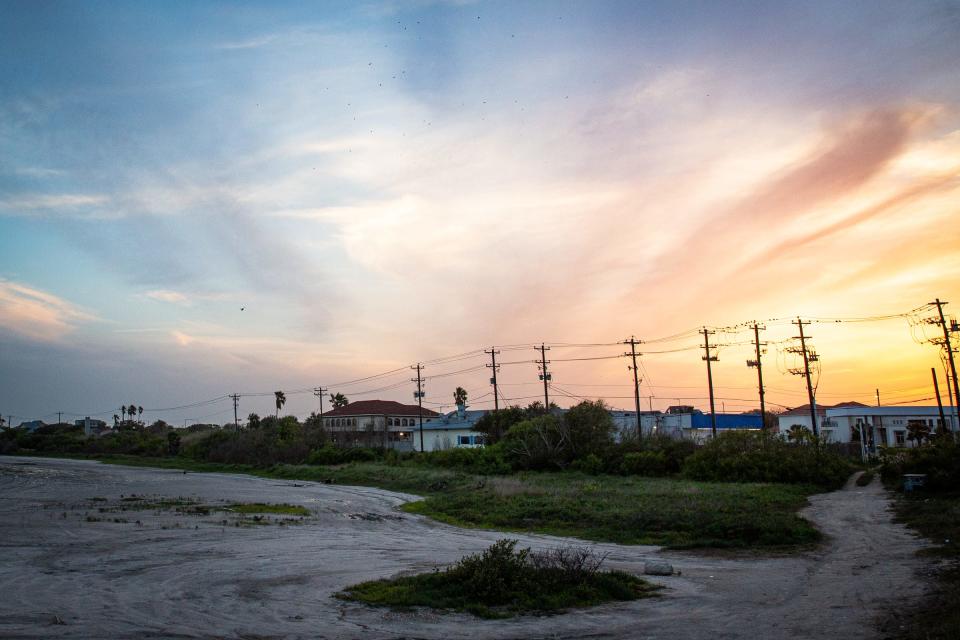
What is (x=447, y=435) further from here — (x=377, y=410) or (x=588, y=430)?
(x=588, y=430)

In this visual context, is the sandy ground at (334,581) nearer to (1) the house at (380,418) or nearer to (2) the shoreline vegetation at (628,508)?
(2) the shoreline vegetation at (628,508)

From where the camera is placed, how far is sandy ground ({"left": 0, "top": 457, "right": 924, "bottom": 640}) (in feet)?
32.8

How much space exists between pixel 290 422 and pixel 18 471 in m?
30.9

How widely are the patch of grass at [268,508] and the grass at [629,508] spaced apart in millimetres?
5141

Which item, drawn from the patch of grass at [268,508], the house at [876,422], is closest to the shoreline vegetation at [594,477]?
the patch of grass at [268,508]

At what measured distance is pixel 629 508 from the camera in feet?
84.5

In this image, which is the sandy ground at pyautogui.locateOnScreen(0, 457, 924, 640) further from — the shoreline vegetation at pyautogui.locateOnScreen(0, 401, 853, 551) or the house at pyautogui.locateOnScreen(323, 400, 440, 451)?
the house at pyautogui.locateOnScreen(323, 400, 440, 451)

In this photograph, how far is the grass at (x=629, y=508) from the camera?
1994 centimetres

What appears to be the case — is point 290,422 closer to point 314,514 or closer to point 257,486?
point 257,486

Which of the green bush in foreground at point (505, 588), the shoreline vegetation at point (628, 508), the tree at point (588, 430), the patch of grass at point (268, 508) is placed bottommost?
the shoreline vegetation at point (628, 508)

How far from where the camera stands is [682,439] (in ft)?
150

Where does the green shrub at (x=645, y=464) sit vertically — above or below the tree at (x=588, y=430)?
below

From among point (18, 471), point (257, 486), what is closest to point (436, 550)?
point (257, 486)

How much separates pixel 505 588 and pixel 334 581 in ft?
13.1
